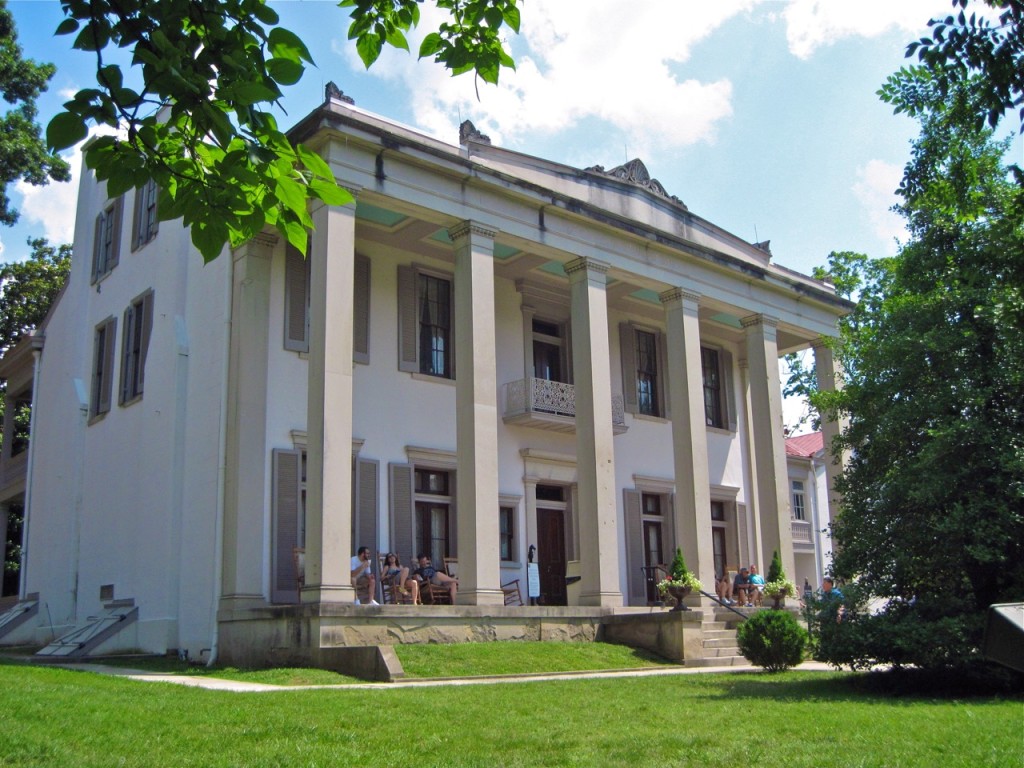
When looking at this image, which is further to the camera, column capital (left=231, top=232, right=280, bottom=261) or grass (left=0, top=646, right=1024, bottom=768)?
column capital (left=231, top=232, right=280, bottom=261)

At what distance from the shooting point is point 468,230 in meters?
→ 17.9

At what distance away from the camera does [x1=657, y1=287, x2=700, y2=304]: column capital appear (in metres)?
21.5

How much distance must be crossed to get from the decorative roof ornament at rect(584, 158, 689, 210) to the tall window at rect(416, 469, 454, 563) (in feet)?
23.9

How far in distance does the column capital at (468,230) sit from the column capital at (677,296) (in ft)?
16.4

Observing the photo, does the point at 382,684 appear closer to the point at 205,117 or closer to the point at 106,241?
the point at 205,117

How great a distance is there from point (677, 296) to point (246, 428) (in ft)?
31.0

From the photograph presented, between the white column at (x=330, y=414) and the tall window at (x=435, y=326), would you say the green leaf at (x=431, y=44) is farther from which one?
the tall window at (x=435, y=326)

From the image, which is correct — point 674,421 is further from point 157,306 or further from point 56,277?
point 56,277

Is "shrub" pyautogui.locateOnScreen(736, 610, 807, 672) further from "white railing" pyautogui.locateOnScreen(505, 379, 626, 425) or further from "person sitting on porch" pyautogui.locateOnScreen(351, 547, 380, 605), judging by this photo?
"white railing" pyautogui.locateOnScreen(505, 379, 626, 425)

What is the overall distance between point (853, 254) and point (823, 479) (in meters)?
10.7

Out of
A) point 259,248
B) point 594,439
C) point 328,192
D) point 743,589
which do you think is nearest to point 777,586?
point 743,589

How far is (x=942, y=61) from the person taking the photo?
6.41 metres

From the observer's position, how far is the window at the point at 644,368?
24.3 metres

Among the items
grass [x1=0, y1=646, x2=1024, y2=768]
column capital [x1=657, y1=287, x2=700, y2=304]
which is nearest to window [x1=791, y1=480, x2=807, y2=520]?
column capital [x1=657, y1=287, x2=700, y2=304]
